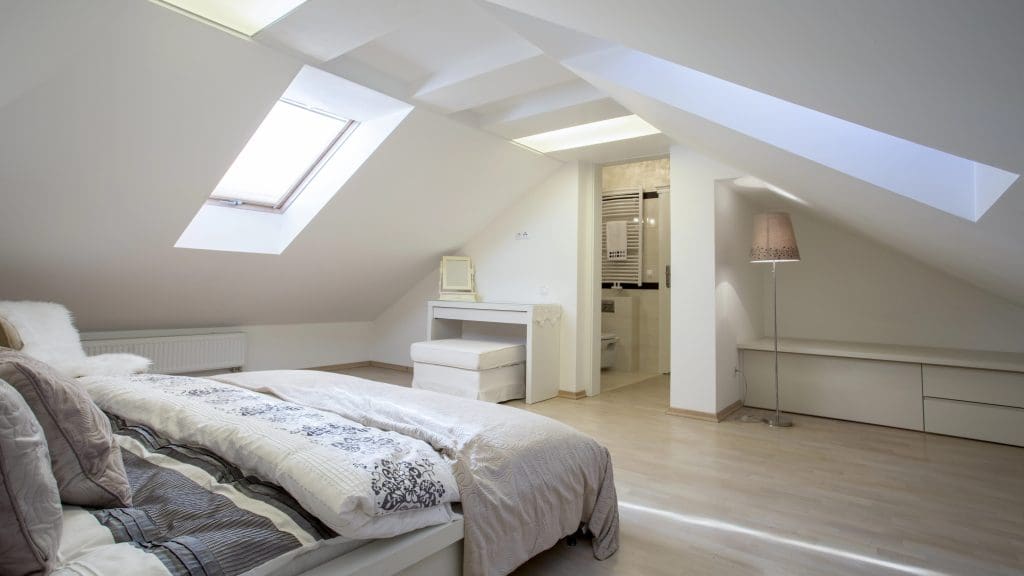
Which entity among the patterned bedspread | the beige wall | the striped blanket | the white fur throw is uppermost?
the beige wall

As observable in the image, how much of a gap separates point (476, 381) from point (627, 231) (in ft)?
11.0

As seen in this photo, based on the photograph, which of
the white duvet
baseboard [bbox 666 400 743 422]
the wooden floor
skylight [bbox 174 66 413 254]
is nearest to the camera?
the white duvet

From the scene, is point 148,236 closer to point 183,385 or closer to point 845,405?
point 183,385

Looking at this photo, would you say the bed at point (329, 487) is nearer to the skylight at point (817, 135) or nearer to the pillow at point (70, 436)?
the pillow at point (70, 436)

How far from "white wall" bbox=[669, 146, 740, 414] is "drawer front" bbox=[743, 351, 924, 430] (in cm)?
67

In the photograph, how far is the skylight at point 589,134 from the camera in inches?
162

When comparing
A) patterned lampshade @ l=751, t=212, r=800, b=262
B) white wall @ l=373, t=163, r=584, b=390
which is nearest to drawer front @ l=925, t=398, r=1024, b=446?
patterned lampshade @ l=751, t=212, r=800, b=262

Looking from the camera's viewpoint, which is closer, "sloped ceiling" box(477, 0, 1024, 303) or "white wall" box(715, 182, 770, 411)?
"sloped ceiling" box(477, 0, 1024, 303)

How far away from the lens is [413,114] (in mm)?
3684

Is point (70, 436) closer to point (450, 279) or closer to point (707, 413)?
point (707, 413)

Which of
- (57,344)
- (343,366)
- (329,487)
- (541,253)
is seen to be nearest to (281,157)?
(57,344)

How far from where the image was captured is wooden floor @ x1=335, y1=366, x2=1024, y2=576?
6.36 feet

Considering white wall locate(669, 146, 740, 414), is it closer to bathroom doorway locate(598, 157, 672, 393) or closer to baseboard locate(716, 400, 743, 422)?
baseboard locate(716, 400, 743, 422)

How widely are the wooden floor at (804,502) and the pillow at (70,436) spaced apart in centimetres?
131
